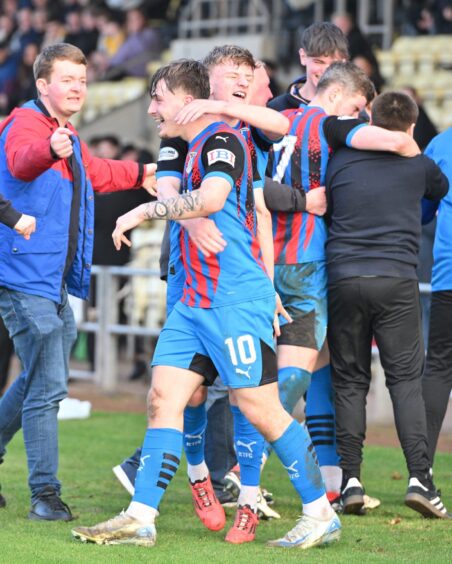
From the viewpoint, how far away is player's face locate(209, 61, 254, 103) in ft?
19.2

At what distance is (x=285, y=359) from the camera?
631 centimetres

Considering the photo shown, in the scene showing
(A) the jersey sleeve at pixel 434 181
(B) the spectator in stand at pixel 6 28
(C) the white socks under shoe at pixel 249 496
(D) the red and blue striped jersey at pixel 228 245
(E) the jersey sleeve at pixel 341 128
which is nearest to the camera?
(D) the red and blue striped jersey at pixel 228 245

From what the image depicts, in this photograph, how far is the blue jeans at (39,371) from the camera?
6035 mm

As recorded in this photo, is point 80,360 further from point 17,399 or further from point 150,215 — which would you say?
point 150,215

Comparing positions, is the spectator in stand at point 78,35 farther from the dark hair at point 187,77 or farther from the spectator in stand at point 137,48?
the dark hair at point 187,77

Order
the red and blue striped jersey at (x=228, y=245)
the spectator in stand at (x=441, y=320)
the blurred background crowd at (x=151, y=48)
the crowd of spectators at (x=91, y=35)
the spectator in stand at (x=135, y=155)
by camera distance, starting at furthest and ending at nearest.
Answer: the crowd of spectators at (x=91, y=35)
the spectator in stand at (x=135, y=155)
the blurred background crowd at (x=151, y=48)
the spectator in stand at (x=441, y=320)
the red and blue striped jersey at (x=228, y=245)

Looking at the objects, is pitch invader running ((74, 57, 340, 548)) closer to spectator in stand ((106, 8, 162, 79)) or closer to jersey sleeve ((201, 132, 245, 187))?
jersey sleeve ((201, 132, 245, 187))

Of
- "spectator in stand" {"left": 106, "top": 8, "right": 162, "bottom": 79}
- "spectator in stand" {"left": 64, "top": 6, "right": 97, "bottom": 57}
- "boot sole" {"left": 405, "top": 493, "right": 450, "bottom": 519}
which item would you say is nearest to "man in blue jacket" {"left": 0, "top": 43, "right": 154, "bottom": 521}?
"boot sole" {"left": 405, "top": 493, "right": 450, "bottom": 519}

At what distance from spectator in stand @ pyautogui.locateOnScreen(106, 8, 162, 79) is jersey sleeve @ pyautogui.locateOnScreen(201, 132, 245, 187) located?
590 inches

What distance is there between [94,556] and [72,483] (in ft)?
7.05

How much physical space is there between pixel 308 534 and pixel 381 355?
4.22ft

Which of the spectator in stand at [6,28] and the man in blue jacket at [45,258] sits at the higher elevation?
the spectator in stand at [6,28]

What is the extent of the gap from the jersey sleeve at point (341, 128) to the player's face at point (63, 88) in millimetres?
1231

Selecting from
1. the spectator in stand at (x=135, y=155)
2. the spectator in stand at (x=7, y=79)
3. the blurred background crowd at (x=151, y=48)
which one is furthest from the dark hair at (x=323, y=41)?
the spectator in stand at (x=7, y=79)
